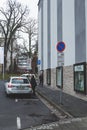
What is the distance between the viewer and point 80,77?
1745cm

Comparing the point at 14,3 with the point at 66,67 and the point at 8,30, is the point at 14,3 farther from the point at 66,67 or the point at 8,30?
the point at 66,67

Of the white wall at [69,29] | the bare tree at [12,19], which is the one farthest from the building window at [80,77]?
the bare tree at [12,19]

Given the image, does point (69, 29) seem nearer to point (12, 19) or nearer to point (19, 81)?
point (19, 81)

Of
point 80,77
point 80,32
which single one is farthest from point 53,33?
point 80,77

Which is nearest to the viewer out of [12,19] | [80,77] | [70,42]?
[80,77]

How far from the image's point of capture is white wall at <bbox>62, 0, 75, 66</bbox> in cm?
1925

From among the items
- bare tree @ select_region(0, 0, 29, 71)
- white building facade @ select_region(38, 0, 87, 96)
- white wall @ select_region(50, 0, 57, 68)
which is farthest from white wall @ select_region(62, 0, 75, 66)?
bare tree @ select_region(0, 0, 29, 71)

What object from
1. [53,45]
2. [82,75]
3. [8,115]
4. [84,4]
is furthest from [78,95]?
[53,45]

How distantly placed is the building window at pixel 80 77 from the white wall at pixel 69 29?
1.28m

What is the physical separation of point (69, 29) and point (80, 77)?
417 centimetres

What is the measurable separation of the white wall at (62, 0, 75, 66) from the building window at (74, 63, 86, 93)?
4.21 ft

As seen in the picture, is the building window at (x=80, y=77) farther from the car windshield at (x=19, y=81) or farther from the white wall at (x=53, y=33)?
the white wall at (x=53, y=33)

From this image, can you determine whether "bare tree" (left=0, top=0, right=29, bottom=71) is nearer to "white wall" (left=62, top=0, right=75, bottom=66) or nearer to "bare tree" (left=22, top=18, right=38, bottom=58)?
"bare tree" (left=22, top=18, right=38, bottom=58)

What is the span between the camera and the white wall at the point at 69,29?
63.2ft
